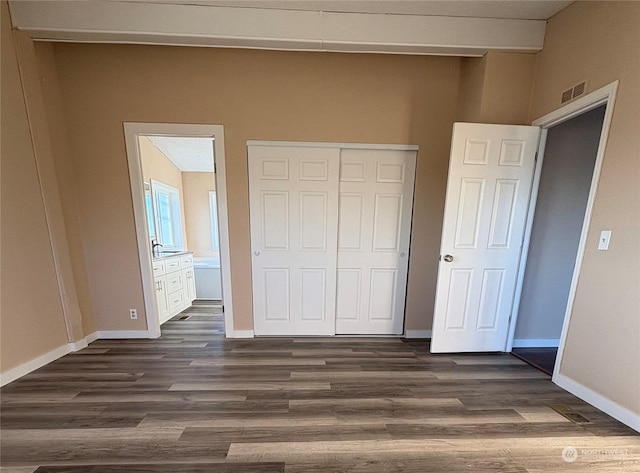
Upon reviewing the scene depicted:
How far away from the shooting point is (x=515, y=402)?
5.87 ft

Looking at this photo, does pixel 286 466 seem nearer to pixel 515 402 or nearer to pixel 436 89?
pixel 515 402

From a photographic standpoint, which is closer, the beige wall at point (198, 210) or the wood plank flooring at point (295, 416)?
the wood plank flooring at point (295, 416)

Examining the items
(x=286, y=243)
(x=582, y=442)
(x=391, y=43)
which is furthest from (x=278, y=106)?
(x=582, y=442)

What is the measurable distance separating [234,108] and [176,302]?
2.63 m

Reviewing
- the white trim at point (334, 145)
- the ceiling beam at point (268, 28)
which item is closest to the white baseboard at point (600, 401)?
the white trim at point (334, 145)

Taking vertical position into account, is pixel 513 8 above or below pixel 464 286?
above

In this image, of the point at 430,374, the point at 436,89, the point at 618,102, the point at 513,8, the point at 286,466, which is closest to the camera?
the point at 286,466

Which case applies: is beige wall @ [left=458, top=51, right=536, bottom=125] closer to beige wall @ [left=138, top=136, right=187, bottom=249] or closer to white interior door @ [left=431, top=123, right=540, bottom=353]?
white interior door @ [left=431, top=123, right=540, bottom=353]

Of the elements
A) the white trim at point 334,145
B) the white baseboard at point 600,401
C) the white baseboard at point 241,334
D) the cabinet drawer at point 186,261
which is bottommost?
the white baseboard at point 241,334

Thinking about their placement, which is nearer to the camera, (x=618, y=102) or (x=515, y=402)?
(x=618, y=102)

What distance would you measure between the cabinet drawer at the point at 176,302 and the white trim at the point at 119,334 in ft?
2.14

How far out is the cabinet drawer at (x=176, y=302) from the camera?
3.34 metres

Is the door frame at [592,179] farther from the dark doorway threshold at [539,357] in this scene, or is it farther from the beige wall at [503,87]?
the beige wall at [503,87]

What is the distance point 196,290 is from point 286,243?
7.90ft
